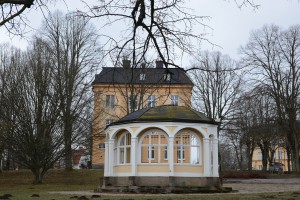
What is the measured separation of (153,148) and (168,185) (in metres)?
2.53

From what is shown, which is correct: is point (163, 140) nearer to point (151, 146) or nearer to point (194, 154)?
point (151, 146)

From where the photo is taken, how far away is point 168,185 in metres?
23.9

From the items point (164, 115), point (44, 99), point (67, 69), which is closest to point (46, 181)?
point (44, 99)

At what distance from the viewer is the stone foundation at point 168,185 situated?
77.0 feet

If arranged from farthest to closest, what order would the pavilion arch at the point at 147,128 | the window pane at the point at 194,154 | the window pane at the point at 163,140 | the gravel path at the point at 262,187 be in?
the window pane at the point at 163,140
the window pane at the point at 194,154
the pavilion arch at the point at 147,128
the gravel path at the point at 262,187

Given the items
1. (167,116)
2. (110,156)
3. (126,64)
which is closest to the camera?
(126,64)

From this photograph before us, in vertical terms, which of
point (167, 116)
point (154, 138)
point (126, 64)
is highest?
point (167, 116)

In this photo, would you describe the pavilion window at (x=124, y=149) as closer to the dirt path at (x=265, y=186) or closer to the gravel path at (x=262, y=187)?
the gravel path at (x=262, y=187)

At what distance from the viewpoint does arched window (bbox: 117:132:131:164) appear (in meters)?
26.0

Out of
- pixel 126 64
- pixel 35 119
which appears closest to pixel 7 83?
pixel 35 119

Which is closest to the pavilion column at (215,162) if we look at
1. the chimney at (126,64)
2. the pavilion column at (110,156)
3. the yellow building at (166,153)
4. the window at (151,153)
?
the yellow building at (166,153)

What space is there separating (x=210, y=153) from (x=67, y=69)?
19.9 m

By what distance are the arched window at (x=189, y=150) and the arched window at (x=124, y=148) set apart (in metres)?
2.88

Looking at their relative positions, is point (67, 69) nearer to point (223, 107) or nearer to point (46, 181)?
point (46, 181)
